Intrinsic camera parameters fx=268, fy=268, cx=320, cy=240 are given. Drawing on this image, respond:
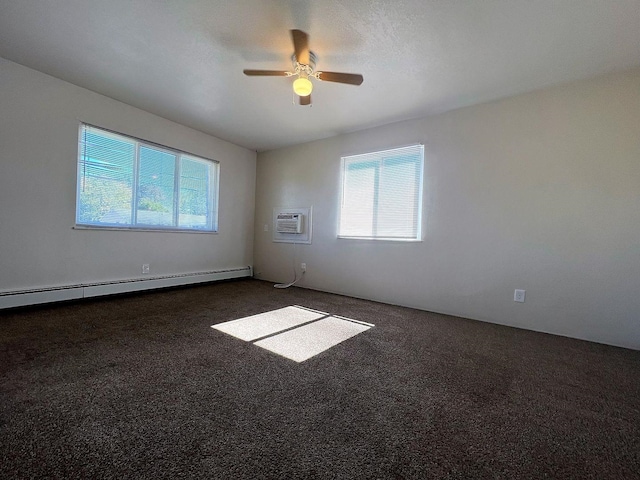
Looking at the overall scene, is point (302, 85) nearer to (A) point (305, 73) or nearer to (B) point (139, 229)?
(A) point (305, 73)

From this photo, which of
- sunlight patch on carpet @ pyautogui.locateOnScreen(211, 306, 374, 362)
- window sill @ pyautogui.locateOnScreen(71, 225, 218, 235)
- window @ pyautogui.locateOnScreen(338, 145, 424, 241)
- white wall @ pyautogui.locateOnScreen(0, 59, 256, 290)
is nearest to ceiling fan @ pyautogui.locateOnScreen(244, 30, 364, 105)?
window @ pyautogui.locateOnScreen(338, 145, 424, 241)

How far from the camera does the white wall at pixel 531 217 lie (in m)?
2.45

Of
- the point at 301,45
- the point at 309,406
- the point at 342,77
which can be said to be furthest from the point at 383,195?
the point at 309,406

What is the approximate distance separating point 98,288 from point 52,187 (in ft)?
4.15

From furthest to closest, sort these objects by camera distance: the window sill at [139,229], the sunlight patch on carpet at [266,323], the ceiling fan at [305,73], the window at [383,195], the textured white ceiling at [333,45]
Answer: the window at [383,195] < the window sill at [139,229] < the sunlight patch on carpet at [266,323] < the ceiling fan at [305,73] < the textured white ceiling at [333,45]

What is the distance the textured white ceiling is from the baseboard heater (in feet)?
7.75

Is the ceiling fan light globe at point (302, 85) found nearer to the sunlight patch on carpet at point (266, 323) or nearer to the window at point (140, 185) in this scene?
the sunlight patch on carpet at point (266, 323)

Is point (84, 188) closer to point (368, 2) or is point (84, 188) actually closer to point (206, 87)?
point (206, 87)

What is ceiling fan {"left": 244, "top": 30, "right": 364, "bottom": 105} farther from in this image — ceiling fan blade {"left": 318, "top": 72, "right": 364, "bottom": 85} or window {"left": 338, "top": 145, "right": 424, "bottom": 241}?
window {"left": 338, "top": 145, "right": 424, "bottom": 241}

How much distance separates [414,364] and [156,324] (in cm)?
235

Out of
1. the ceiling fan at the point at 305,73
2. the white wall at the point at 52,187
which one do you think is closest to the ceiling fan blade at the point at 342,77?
the ceiling fan at the point at 305,73

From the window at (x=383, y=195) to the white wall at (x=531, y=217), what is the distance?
0.14m

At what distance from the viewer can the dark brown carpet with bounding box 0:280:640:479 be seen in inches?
41.3

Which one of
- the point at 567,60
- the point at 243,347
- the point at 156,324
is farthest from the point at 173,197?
the point at 567,60
